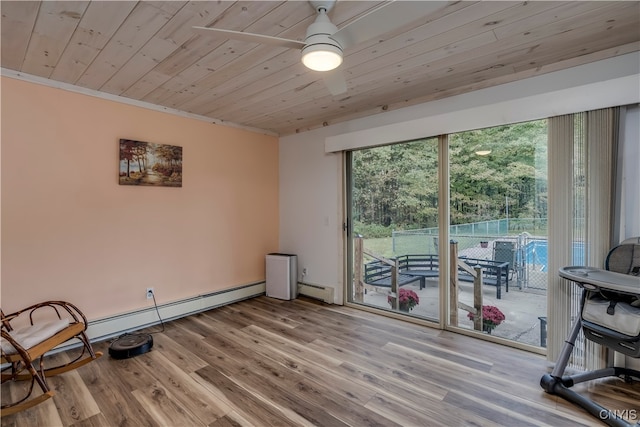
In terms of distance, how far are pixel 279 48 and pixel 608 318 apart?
278 centimetres

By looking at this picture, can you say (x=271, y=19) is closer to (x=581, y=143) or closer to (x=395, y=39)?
(x=395, y=39)

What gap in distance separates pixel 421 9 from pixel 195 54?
1626 mm

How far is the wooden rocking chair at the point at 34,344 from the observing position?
194 centimetres

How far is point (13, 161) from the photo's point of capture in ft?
8.09

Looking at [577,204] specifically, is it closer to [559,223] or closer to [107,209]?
[559,223]

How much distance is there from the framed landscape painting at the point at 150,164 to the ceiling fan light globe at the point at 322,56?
2.36 meters

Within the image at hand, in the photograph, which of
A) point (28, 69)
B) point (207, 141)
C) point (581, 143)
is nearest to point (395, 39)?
point (581, 143)

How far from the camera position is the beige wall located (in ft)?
8.23

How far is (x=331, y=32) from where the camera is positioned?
1.58 meters

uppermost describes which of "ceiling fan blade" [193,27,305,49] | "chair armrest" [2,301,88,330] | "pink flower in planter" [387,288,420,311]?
"ceiling fan blade" [193,27,305,49]

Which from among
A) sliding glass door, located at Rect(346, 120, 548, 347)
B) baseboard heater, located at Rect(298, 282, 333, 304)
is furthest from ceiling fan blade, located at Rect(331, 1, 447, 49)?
baseboard heater, located at Rect(298, 282, 333, 304)

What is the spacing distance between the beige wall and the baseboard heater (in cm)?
77

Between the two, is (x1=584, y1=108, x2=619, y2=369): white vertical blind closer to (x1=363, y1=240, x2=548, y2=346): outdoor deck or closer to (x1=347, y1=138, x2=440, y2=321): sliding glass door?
(x1=363, y1=240, x2=548, y2=346): outdoor deck

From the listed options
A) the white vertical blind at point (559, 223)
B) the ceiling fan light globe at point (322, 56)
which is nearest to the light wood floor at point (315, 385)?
the white vertical blind at point (559, 223)
